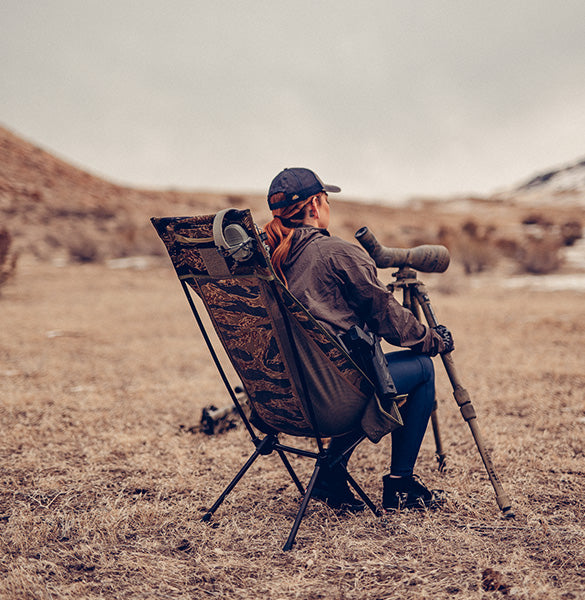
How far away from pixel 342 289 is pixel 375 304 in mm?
153

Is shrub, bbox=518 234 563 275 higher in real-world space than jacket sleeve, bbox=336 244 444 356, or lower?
lower

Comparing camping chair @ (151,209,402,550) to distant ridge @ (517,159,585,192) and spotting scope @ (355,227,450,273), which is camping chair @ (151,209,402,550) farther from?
distant ridge @ (517,159,585,192)

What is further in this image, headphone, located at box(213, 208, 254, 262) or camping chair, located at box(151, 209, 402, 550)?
camping chair, located at box(151, 209, 402, 550)

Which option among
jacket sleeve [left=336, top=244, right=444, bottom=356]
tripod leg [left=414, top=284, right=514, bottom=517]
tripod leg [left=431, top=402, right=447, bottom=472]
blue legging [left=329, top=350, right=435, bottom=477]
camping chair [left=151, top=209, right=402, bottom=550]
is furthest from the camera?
tripod leg [left=431, top=402, right=447, bottom=472]

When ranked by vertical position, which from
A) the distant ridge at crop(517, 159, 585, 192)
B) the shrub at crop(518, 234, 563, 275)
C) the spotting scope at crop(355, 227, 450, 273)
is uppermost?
the distant ridge at crop(517, 159, 585, 192)

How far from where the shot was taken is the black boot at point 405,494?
9.40 feet

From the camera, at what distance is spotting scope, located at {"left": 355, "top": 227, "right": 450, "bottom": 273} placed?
2.75m

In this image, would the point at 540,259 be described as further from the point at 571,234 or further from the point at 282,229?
the point at 282,229

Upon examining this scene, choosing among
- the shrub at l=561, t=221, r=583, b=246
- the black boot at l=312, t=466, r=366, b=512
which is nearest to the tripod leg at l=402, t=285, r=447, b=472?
the black boot at l=312, t=466, r=366, b=512

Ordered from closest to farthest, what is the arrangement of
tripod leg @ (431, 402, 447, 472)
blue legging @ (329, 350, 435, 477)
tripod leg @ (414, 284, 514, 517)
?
blue legging @ (329, 350, 435, 477) → tripod leg @ (414, 284, 514, 517) → tripod leg @ (431, 402, 447, 472)

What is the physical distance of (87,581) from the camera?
2.32 metres

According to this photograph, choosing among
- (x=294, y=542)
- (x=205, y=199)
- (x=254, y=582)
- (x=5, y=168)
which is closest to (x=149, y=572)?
(x=254, y=582)

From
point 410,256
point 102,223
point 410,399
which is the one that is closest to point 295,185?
point 410,256

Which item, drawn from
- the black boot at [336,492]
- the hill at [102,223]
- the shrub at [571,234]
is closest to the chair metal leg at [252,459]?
the black boot at [336,492]
